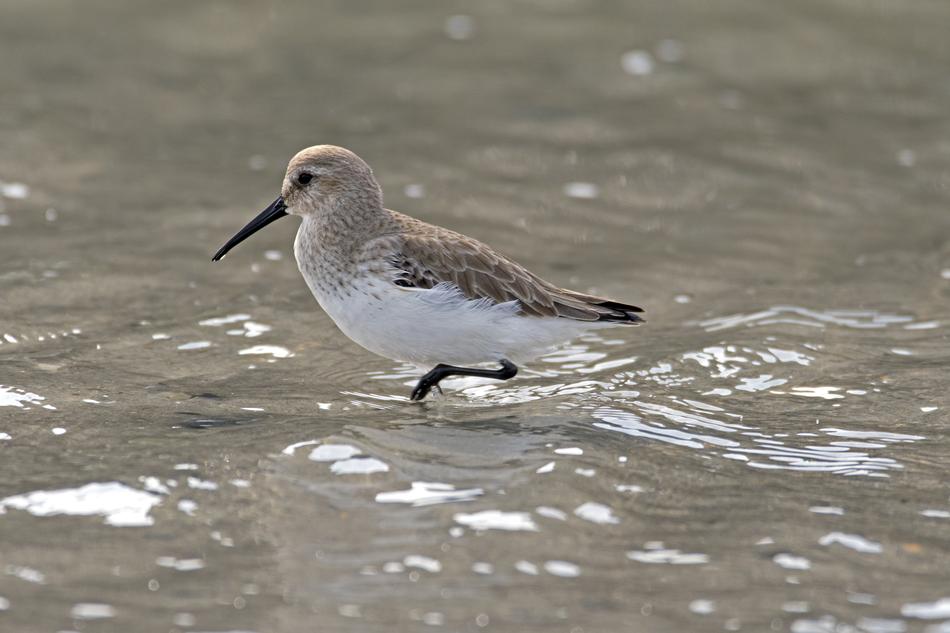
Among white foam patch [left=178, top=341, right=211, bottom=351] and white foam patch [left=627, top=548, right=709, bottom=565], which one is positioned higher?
white foam patch [left=627, top=548, right=709, bottom=565]

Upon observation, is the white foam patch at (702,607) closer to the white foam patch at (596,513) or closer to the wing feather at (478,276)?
the white foam patch at (596,513)

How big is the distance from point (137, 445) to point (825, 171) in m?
7.39

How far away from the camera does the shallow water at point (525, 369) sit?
5344mm

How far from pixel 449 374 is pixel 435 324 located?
1.12ft

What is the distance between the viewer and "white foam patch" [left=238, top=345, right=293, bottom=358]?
8.24m

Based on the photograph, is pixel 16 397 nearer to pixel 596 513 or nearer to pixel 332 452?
pixel 332 452

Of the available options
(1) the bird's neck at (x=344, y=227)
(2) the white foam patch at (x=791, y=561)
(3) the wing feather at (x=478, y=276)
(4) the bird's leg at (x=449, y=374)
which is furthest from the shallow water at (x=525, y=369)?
(1) the bird's neck at (x=344, y=227)

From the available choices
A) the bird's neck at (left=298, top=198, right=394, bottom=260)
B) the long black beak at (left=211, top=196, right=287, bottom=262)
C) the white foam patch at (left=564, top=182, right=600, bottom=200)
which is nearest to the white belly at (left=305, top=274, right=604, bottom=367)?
the bird's neck at (left=298, top=198, right=394, bottom=260)

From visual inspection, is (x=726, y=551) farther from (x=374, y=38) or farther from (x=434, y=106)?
(x=374, y=38)

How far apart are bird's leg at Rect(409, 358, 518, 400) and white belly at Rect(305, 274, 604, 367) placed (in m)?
0.06

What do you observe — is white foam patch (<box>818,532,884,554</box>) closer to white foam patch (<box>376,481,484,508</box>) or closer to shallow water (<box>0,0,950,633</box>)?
shallow water (<box>0,0,950,633</box>)

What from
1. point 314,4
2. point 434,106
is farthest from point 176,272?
point 314,4

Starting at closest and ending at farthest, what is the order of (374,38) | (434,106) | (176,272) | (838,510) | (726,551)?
(726,551) → (838,510) → (176,272) → (434,106) → (374,38)

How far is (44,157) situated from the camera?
1125 centimetres
